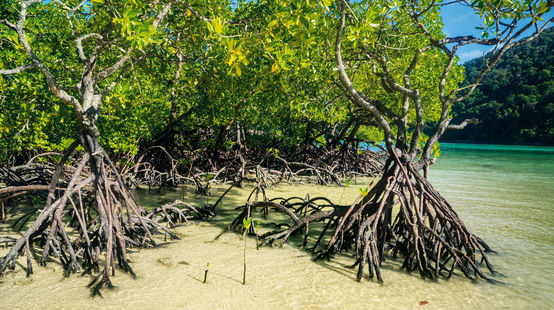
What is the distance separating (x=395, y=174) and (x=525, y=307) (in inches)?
66.0

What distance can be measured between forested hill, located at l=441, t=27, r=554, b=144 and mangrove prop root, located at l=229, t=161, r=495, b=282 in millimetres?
47836

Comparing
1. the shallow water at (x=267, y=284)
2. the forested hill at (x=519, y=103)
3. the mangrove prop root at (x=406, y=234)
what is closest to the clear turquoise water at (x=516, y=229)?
the shallow water at (x=267, y=284)

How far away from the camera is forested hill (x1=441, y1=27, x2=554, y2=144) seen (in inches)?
1783

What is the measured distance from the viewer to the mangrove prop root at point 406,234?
3299 millimetres

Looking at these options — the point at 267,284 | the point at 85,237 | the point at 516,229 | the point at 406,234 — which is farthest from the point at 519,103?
the point at 85,237

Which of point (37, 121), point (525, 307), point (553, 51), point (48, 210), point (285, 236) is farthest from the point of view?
point (553, 51)

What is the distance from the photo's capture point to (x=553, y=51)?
50969mm

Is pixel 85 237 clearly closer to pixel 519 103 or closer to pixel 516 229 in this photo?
pixel 516 229

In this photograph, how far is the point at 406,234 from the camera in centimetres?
384

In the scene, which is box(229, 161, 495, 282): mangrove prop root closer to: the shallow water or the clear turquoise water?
the shallow water

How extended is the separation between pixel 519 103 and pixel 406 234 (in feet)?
190

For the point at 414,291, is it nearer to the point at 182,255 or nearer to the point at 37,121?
the point at 182,255

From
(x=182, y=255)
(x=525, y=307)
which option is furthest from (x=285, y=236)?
(x=525, y=307)

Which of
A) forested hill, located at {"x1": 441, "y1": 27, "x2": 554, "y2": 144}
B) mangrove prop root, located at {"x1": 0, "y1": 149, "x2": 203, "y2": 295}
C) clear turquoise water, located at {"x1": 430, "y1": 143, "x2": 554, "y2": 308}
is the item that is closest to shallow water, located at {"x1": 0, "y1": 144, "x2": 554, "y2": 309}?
→ clear turquoise water, located at {"x1": 430, "y1": 143, "x2": 554, "y2": 308}
